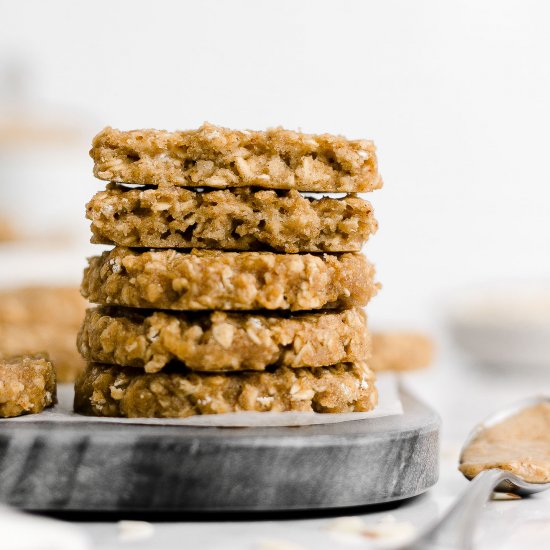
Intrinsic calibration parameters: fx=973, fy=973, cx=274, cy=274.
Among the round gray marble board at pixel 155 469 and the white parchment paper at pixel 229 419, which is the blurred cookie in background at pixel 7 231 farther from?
the round gray marble board at pixel 155 469

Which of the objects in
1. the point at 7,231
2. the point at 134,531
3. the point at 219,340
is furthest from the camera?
the point at 7,231

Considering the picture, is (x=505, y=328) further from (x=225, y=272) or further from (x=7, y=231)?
(x=225, y=272)

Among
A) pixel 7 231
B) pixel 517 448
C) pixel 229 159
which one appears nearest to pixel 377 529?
pixel 517 448

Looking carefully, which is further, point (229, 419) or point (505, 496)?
point (505, 496)

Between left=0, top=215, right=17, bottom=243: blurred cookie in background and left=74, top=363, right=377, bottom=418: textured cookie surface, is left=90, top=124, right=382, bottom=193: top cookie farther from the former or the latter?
left=0, top=215, right=17, bottom=243: blurred cookie in background

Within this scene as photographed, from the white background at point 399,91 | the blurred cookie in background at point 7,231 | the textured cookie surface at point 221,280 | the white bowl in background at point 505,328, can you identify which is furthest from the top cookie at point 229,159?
the white background at point 399,91

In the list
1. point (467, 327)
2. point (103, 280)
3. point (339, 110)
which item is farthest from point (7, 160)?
point (103, 280)

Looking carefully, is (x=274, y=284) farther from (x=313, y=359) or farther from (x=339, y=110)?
(x=339, y=110)
